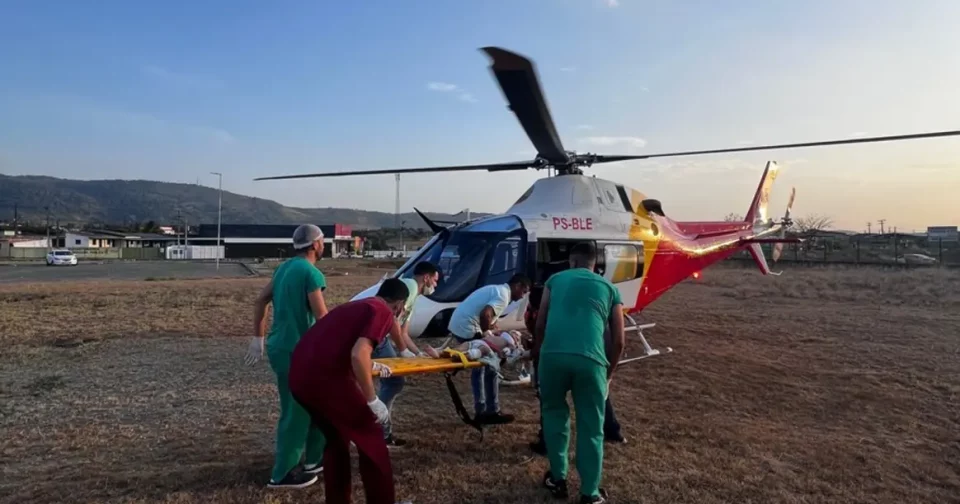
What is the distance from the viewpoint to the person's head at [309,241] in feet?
14.7

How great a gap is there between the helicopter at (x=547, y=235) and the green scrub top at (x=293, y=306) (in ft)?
7.99

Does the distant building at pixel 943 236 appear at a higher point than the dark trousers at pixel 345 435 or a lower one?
higher

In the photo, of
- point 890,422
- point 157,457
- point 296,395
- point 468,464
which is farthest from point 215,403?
point 890,422

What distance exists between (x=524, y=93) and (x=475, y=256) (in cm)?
230

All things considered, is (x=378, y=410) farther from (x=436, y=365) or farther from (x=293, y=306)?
(x=436, y=365)

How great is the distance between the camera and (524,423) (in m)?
5.94

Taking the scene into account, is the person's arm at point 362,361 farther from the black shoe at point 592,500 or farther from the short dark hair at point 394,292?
the black shoe at point 592,500

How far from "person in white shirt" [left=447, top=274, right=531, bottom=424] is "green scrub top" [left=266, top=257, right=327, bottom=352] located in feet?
6.26

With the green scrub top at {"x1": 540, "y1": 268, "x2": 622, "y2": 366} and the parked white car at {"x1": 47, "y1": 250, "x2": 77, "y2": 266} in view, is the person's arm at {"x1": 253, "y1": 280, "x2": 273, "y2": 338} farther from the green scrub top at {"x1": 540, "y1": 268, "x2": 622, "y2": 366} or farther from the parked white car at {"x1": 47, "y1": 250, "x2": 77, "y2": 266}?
the parked white car at {"x1": 47, "y1": 250, "x2": 77, "y2": 266}

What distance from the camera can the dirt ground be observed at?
4359 mm

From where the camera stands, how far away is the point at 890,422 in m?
6.07

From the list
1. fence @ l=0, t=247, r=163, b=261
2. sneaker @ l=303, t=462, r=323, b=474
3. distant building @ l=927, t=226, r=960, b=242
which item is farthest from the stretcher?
fence @ l=0, t=247, r=163, b=261

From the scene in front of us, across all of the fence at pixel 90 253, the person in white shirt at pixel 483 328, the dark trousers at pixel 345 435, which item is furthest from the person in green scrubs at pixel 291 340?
the fence at pixel 90 253

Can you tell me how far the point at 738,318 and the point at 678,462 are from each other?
32.7 ft
